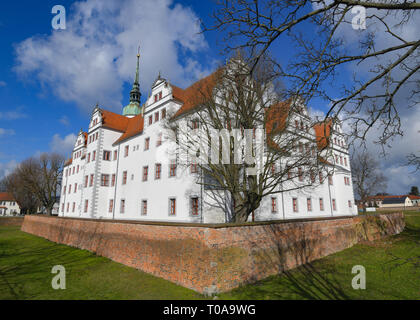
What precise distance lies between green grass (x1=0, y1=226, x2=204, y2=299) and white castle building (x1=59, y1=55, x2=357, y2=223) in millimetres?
6691

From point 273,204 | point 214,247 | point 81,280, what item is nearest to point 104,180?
point 81,280

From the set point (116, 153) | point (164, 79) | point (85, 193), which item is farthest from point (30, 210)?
point (164, 79)

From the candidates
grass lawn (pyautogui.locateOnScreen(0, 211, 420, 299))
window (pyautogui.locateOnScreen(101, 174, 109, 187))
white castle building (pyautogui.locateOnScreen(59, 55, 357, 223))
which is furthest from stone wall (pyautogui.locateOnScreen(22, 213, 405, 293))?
window (pyautogui.locateOnScreen(101, 174, 109, 187))

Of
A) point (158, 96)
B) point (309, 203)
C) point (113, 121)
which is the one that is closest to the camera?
point (158, 96)

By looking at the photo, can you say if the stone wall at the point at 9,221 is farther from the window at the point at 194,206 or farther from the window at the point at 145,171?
the window at the point at 194,206

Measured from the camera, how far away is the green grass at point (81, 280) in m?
8.61

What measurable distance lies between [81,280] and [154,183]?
11241 mm

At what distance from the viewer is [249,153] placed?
13781 mm

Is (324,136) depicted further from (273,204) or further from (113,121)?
(113,121)

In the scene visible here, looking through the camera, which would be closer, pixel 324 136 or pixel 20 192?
pixel 324 136

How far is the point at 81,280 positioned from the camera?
1039cm

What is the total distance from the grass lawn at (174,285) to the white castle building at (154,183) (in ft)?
20.3
